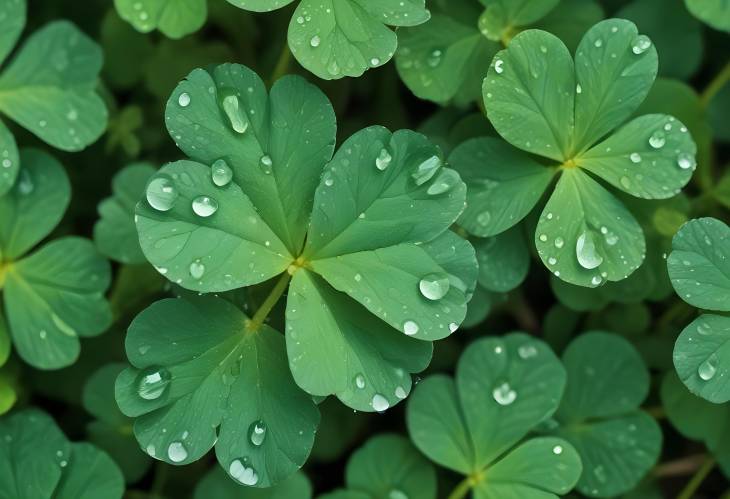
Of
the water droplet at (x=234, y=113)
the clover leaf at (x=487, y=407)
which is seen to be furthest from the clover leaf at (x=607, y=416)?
the water droplet at (x=234, y=113)

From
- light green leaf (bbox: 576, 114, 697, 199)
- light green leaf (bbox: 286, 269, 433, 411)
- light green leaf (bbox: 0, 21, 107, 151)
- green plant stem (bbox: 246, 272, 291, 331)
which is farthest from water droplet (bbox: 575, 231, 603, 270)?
light green leaf (bbox: 0, 21, 107, 151)

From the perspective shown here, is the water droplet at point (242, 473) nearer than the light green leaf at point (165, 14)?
Yes

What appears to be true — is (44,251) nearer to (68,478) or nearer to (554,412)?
(68,478)

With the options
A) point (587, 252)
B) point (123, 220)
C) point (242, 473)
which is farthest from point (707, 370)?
point (123, 220)

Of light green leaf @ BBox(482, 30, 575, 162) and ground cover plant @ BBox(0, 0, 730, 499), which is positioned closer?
ground cover plant @ BBox(0, 0, 730, 499)

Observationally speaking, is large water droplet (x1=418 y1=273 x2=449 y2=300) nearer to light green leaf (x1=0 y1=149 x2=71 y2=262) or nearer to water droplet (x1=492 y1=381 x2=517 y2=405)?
→ water droplet (x1=492 y1=381 x2=517 y2=405)

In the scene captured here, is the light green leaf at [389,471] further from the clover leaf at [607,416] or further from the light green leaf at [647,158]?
the light green leaf at [647,158]
